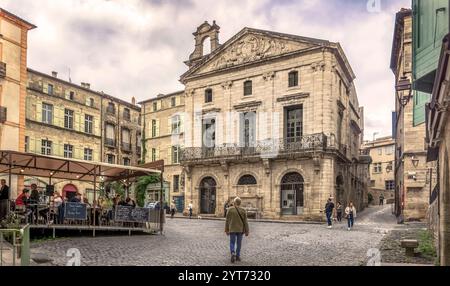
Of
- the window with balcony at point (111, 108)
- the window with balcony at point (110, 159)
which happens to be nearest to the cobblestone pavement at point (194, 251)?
the window with balcony at point (110, 159)

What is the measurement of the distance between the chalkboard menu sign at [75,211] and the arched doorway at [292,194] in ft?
55.2

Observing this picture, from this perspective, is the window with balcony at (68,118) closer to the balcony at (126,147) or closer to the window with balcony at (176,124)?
the balcony at (126,147)

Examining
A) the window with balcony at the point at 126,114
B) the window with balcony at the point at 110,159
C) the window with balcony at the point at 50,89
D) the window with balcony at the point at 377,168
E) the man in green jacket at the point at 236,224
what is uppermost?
the window with balcony at the point at 50,89

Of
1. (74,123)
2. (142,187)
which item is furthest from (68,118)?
(142,187)

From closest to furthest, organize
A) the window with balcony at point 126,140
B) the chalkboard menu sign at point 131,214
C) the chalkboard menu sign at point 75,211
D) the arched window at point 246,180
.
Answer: the chalkboard menu sign at point 75,211 → the chalkboard menu sign at point 131,214 → the arched window at point 246,180 → the window with balcony at point 126,140

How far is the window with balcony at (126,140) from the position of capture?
1626 inches

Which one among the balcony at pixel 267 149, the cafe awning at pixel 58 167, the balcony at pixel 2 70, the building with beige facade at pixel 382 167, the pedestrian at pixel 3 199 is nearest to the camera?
the pedestrian at pixel 3 199

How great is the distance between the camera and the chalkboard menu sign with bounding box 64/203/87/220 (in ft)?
45.4

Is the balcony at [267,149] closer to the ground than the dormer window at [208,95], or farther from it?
closer to the ground

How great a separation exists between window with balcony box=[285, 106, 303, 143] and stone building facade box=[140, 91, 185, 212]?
11509mm

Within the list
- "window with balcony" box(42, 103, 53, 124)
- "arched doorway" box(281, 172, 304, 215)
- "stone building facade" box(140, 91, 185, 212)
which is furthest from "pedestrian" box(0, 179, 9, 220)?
"stone building facade" box(140, 91, 185, 212)
